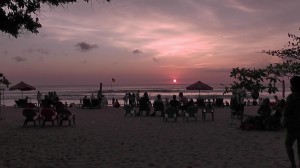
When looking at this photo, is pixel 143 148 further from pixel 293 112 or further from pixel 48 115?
pixel 48 115

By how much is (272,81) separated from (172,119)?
1272 cm

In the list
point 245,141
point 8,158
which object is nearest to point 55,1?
point 8,158

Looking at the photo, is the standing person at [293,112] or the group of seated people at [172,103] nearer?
the standing person at [293,112]

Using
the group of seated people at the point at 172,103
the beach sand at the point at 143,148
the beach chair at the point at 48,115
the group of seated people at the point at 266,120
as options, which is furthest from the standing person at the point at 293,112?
the group of seated people at the point at 172,103

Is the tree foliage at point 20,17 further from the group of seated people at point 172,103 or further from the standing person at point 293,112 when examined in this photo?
the group of seated people at point 172,103

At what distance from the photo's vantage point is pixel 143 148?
10539mm

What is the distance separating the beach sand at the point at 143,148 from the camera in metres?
8.47

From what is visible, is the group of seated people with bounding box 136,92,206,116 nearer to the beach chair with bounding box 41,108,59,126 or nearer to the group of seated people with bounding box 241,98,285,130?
the group of seated people with bounding box 241,98,285,130

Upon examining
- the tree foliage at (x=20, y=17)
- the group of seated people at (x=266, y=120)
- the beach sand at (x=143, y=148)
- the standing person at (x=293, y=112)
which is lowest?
the beach sand at (x=143, y=148)

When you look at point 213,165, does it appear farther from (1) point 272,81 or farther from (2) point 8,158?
(2) point 8,158

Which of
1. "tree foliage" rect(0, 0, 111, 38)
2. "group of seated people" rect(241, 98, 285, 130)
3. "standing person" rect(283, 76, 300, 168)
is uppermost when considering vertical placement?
"tree foliage" rect(0, 0, 111, 38)

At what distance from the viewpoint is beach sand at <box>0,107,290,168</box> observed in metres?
8.47

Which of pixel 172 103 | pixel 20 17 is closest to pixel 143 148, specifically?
pixel 20 17

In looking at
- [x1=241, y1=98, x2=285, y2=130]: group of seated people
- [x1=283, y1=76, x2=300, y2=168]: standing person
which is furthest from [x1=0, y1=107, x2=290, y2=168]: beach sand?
[x1=283, y1=76, x2=300, y2=168]: standing person
